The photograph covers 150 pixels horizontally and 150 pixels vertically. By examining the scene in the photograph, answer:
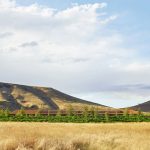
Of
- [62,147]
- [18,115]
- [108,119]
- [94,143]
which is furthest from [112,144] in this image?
[18,115]

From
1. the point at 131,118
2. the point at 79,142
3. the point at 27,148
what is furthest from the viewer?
the point at 131,118

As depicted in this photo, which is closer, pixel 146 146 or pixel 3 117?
pixel 146 146

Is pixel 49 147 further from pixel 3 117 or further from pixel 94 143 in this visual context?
pixel 3 117

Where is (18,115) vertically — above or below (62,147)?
above

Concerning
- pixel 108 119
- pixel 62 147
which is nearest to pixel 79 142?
pixel 62 147

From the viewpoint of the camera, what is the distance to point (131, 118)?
9775 centimetres

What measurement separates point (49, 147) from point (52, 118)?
276 ft

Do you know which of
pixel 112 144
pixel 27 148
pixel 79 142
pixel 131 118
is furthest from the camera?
pixel 131 118

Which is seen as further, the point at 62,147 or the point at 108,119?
the point at 108,119

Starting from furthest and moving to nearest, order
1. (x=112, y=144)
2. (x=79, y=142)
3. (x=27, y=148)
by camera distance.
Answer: (x=112, y=144), (x=79, y=142), (x=27, y=148)

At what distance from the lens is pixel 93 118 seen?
100m

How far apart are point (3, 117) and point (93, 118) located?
62.6ft

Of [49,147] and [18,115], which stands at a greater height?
[18,115]

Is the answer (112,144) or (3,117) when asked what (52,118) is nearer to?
(3,117)
